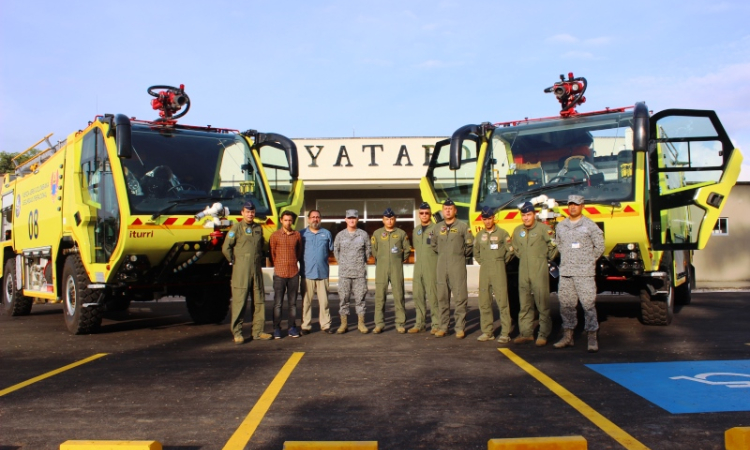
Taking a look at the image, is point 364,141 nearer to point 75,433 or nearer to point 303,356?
point 303,356

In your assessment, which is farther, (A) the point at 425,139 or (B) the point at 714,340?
(A) the point at 425,139

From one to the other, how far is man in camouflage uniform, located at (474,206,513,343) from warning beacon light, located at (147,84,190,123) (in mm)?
5031

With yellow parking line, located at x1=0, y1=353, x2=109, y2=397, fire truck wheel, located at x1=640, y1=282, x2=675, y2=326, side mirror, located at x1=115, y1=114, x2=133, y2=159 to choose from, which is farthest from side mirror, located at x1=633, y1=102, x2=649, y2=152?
yellow parking line, located at x1=0, y1=353, x2=109, y2=397

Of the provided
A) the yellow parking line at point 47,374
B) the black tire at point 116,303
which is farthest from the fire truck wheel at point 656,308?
the black tire at point 116,303

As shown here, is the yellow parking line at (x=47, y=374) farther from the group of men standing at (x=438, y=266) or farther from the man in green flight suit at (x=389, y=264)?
the man in green flight suit at (x=389, y=264)

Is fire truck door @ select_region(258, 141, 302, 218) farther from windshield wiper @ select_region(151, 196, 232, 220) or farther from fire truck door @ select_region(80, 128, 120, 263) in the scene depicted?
fire truck door @ select_region(80, 128, 120, 263)

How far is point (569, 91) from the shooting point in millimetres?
10391

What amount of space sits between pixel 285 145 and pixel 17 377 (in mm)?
4866

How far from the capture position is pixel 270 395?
5.80 meters

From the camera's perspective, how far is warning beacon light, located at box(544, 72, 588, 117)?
10234 millimetres

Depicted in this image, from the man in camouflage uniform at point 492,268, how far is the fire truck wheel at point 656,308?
2.41m

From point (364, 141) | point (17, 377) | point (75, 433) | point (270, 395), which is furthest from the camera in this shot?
point (364, 141)

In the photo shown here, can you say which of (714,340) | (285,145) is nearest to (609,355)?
(714,340)

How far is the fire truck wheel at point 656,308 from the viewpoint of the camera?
9852 millimetres
